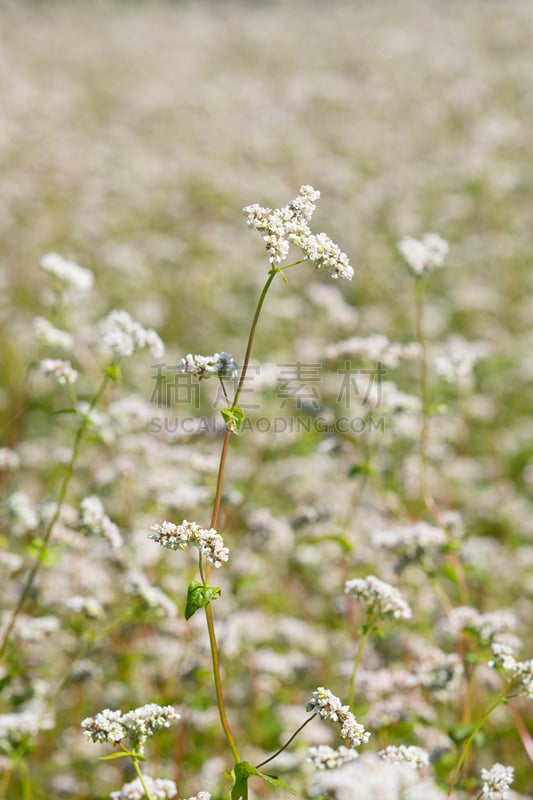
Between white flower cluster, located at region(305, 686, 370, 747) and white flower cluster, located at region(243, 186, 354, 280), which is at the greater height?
white flower cluster, located at region(243, 186, 354, 280)

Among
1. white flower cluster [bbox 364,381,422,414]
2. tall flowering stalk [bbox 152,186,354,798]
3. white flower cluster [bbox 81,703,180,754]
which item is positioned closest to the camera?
white flower cluster [bbox 81,703,180,754]

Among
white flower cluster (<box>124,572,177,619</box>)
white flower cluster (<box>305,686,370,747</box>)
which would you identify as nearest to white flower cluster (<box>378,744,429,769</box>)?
white flower cluster (<box>305,686,370,747</box>)

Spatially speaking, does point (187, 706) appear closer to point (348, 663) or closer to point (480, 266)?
point (348, 663)

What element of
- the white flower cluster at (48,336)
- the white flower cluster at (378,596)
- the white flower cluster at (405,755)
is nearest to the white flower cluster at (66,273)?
the white flower cluster at (48,336)

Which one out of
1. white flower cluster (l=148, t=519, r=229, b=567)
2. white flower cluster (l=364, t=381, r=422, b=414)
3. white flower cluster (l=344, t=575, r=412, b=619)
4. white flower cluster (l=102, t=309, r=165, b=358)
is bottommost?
white flower cluster (l=148, t=519, r=229, b=567)

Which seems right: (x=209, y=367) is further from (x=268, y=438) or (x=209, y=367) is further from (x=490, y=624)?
(x=268, y=438)

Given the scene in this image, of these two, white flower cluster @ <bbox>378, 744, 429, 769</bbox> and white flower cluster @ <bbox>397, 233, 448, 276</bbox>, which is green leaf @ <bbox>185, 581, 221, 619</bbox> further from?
white flower cluster @ <bbox>397, 233, 448, 276</bbox>

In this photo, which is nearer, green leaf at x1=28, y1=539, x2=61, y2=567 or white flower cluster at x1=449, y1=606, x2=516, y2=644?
green leaf at x1=28, y1=539, x2=61, y2=567
